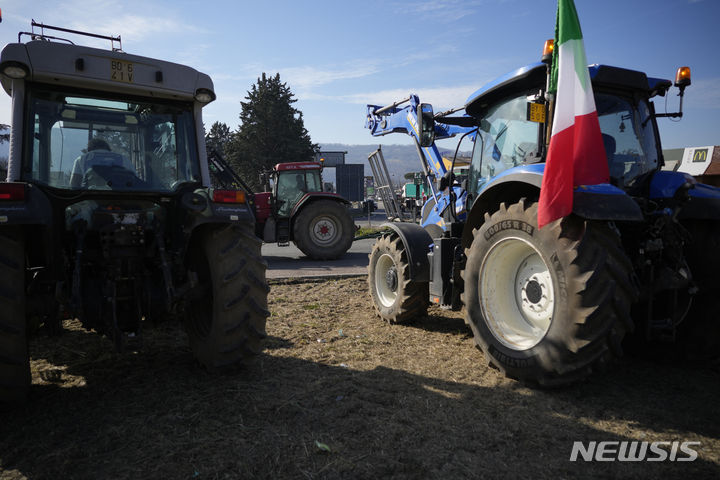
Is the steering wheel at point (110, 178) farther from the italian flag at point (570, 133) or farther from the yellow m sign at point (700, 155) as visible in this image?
the yellow m sign at point (700, 155)

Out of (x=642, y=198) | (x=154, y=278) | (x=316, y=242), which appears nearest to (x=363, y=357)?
(x=154, y=278)

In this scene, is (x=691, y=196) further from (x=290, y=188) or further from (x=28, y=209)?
(x=290, y=188)

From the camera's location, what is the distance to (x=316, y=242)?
1180 cm

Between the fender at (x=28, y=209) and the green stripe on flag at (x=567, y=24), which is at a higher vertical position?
the green stripe on flag at (x=567, y=24)

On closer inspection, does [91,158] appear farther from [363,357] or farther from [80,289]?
[363,357]

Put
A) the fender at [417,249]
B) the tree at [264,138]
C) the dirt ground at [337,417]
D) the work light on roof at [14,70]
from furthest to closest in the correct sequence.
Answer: the tree at [264,138], the fender at [417,249], the work light on roof at [14,70], the dirt ground at [337,417]

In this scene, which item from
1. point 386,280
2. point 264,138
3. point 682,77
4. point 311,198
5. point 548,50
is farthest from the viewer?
point 264,138

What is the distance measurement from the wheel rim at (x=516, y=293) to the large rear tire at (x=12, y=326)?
341 cm

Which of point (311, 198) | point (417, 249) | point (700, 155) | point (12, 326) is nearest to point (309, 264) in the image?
point (311, 198)

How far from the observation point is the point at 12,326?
290 cm

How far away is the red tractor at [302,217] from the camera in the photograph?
11.7 m

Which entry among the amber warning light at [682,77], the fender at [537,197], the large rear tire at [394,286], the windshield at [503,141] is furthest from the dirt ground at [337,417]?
the amber warning light at [682,77]

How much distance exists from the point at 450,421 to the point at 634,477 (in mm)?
1049

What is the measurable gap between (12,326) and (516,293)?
370cm
